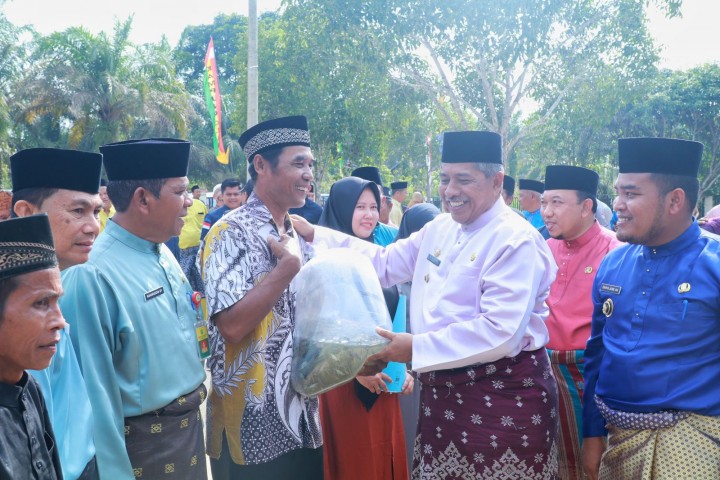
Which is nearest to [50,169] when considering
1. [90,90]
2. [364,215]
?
[364,215]

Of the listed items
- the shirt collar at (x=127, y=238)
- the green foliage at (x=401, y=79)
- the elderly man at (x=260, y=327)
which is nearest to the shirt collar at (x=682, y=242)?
the elderly man at (x=260, y=327)

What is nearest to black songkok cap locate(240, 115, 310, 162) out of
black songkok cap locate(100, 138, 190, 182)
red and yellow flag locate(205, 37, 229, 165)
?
black songkok cap locate(100, 138, 190, 182)

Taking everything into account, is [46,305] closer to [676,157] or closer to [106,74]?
[676,157]

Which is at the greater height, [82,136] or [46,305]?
[46,305]

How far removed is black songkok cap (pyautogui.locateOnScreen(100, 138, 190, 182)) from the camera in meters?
2.69

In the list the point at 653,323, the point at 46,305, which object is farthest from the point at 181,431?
the point at 653,323

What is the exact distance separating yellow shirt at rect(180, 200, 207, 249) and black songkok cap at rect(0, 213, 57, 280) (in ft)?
24.9

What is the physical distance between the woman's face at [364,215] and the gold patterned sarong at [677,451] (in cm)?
→ 231

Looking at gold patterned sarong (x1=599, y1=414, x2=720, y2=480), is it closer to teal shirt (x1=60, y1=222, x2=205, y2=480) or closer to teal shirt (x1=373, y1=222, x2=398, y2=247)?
teal shirt (x1=60, y1=222, x2=205, y2=480)

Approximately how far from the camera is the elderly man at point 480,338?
9.83 feet

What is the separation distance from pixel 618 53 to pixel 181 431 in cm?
1685

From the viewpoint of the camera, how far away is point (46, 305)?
1.88 m

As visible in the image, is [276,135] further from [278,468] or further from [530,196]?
[530,196]

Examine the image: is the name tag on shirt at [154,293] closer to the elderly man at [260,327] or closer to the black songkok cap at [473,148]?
the elderly man at [260,327]
